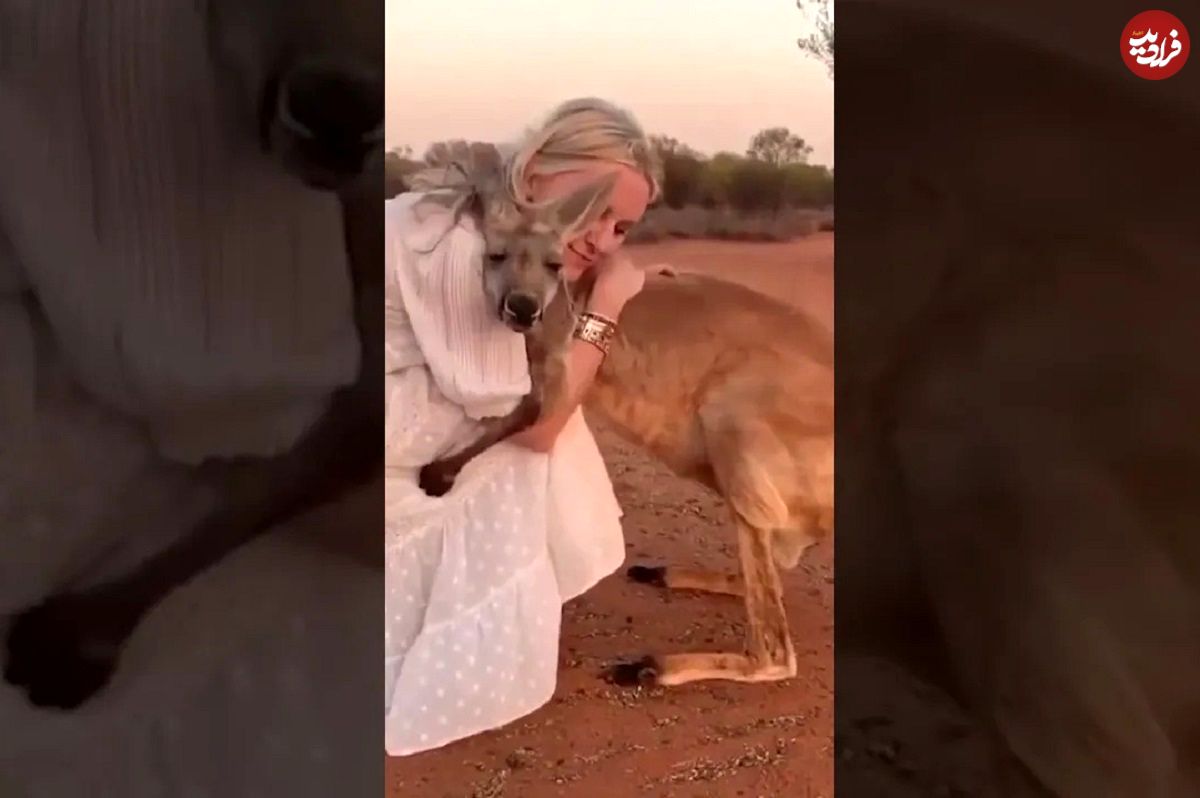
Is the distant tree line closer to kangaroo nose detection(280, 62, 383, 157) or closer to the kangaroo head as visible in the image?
the kangaroo head

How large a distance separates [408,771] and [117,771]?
390 millimetres

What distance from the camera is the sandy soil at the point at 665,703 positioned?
130 centimetres

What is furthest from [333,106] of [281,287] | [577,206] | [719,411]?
[719,411]

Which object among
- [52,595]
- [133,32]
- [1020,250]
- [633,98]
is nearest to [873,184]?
[1020,250]

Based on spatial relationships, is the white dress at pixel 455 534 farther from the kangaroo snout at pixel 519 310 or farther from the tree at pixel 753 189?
the tree at pixel 753 189

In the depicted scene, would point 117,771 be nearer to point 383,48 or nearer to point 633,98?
point 383,48

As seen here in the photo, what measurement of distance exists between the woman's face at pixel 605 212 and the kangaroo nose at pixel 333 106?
25 centimetres

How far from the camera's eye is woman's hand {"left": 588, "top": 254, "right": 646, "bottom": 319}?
1336 mm

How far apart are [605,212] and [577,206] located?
40 mm

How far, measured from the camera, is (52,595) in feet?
4.24

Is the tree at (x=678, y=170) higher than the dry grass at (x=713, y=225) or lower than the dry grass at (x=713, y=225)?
higher

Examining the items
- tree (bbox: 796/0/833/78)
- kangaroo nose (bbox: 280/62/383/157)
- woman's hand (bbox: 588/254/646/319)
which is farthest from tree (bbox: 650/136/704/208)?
kangaroo nose (bbox: 280/62/383/157)

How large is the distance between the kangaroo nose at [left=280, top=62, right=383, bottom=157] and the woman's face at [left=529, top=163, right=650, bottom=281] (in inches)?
9.9

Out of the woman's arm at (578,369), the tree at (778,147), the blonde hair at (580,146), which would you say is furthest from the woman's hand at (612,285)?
the tree at (778,147)
